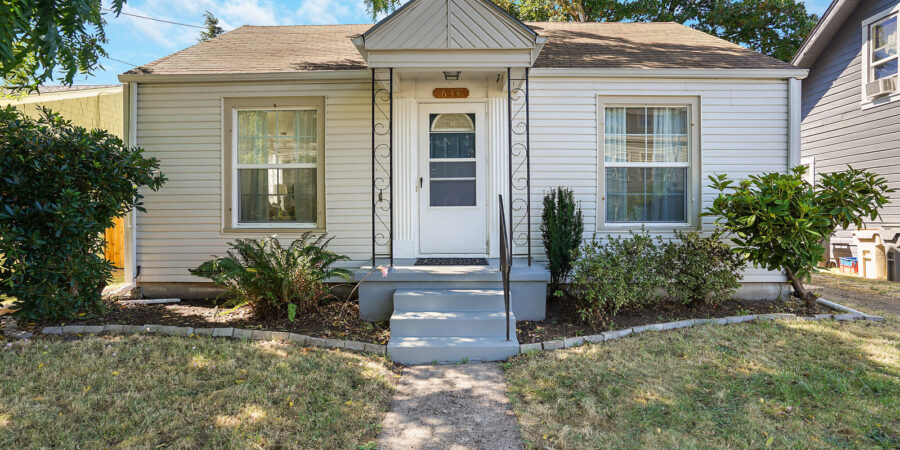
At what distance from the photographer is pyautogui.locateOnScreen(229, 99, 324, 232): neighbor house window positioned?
5.74 m

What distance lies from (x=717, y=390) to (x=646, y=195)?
315 cm

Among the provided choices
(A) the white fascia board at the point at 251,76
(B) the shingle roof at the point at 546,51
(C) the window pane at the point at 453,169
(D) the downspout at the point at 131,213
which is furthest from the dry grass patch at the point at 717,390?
(D) the downspout at the point at 131,213

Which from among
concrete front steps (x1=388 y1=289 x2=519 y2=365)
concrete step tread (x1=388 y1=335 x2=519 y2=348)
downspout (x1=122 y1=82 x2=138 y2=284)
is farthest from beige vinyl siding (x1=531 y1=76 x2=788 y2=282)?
downspout (x1=122 y1=82 x2=138 y2=284)

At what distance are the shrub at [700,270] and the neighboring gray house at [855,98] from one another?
17.3 feet

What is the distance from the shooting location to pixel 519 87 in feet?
17.7

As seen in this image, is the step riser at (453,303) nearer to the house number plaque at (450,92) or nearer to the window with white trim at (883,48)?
the house number plaque at (450,92)

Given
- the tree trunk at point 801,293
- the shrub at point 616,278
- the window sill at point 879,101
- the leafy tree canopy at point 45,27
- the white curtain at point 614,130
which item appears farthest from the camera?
the window sill at point 879,101

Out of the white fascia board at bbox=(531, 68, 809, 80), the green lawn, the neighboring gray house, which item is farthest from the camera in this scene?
the neighboring gray house

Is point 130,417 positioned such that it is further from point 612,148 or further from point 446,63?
point 612,148

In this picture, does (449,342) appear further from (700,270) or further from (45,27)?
(45,27)

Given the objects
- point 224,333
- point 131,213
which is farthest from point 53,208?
point 224,333

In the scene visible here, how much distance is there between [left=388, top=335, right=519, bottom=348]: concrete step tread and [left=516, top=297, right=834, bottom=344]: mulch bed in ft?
0.95

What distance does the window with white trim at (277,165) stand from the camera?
575 centimetres

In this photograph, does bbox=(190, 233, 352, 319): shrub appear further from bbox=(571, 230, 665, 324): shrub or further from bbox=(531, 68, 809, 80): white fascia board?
bbox=(531, 68, 809, 80): white fascia board
